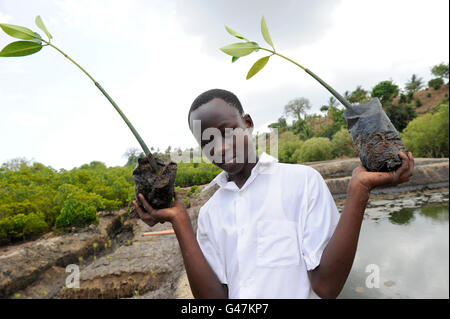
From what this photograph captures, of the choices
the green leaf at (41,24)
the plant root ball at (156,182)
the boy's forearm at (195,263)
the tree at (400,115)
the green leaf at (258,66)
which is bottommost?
the boy's forearm at (195,263)

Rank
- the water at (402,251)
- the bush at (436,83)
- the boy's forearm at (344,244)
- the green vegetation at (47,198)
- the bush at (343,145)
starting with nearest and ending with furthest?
the boy's forearm at (344,244), the green vegetation at (47,198), the water at (402,251), the bush at (343,145), the bush at (436,83)

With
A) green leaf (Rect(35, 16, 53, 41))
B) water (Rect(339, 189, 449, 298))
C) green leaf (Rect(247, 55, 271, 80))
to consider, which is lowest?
water (Rect(339, 189, 449, 298))

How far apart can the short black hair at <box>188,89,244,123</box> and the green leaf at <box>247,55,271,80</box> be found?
0.12 metres

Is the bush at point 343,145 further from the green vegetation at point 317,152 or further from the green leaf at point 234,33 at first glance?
the green leaf at point 234,33

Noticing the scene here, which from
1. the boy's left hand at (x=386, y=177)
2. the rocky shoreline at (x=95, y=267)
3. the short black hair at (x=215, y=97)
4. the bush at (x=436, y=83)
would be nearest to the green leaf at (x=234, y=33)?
the short black hair at (x=215, y=97)

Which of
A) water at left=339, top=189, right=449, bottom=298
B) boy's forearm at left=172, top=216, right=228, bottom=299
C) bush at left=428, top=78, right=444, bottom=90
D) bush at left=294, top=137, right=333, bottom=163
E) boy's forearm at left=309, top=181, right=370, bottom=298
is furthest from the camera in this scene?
bush at left=428, top=78, right=444, bottom=90

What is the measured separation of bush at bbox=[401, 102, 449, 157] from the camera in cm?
1189

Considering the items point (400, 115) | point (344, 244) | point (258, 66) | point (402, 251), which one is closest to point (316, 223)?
point (344, 244)

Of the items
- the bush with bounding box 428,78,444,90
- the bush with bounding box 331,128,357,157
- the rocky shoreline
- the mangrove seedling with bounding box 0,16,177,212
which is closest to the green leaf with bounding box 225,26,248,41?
the mangrove seedling with bounding box 0,16,177,212

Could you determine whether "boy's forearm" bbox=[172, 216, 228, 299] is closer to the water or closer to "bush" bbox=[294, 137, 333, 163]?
the water

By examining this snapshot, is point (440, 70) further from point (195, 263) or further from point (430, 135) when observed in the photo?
point (195, 263)

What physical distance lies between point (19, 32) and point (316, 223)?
0.82m

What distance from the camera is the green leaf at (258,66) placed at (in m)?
0.62
